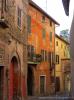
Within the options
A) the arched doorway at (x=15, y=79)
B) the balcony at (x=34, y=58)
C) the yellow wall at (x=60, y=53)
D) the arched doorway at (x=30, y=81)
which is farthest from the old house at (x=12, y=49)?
the yellow wall at (x=60, y=53)

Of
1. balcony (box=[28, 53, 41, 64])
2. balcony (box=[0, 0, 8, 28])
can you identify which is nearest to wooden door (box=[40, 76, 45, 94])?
balcony (box=[28, 53, 41, 64])

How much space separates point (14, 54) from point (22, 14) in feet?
11.5

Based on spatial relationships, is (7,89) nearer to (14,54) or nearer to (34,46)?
(14,54)

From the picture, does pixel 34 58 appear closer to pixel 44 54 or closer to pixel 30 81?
pixel 30 81

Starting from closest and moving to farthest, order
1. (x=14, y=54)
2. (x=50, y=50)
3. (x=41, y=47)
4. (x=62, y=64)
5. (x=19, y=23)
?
(x=14, y=54) → (x=19, y=23) → (x=41, y=47) → (x=50, y=50) → (x=62, y=64)

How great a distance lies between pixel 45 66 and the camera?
40594 mm

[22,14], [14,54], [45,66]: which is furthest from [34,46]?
[14,54]

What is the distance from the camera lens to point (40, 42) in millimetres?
37938

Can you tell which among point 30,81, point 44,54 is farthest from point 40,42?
point 30,81

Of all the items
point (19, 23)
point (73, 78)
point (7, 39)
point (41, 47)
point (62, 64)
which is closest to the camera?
point (73, 78)

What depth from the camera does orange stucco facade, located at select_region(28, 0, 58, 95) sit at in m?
35.0

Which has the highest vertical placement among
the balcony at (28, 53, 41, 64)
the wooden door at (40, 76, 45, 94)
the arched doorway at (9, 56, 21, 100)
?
the balcony at (28, 53, 41, 64)

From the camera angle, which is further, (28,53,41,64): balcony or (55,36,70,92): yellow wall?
(55,36,70,92): yellow wall

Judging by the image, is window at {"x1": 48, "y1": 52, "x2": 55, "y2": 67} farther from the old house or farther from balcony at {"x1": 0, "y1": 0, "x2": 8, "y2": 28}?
balcony at {"x1": 0, "y1": 0, "x2": 8, "y2": 28}
